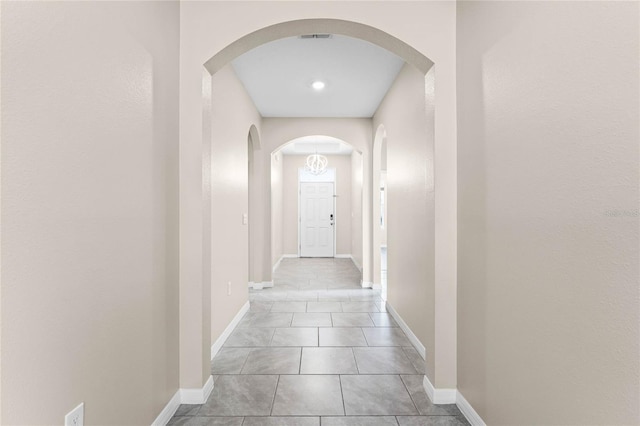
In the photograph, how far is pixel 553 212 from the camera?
3.98 ft

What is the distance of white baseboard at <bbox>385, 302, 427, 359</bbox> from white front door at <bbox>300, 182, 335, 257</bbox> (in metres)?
5.29

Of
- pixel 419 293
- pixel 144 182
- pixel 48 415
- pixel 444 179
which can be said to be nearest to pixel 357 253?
pixel 419 293

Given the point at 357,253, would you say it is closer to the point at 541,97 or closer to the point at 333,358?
the point at 333,358

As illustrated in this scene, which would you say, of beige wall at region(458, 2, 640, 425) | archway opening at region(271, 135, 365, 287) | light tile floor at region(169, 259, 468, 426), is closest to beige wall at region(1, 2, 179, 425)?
light tile floor at region(169, 259, 468, 426)

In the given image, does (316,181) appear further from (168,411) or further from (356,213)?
(168,411)

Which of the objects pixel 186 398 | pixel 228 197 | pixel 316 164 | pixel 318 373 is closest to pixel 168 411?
pixel 186 398

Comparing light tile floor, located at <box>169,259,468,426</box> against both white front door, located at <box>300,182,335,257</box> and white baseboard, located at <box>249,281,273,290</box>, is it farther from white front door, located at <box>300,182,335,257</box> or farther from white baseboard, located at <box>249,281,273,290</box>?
white front door, located at <box>300,182,335,257</box>

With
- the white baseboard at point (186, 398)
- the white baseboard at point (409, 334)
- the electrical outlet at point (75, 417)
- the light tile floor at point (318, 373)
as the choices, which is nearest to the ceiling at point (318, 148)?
the light tile floor at point (318, 373)

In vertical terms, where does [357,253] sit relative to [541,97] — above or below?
below

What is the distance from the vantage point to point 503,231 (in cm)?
155

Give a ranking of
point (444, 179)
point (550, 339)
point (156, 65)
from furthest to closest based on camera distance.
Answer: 1. point (444, 179)
2. point (156, 65)
3. point (550, 339)

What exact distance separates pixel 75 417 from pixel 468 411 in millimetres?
1963

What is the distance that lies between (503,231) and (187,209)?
181 cm

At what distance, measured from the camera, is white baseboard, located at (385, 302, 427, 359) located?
2.80 meters
